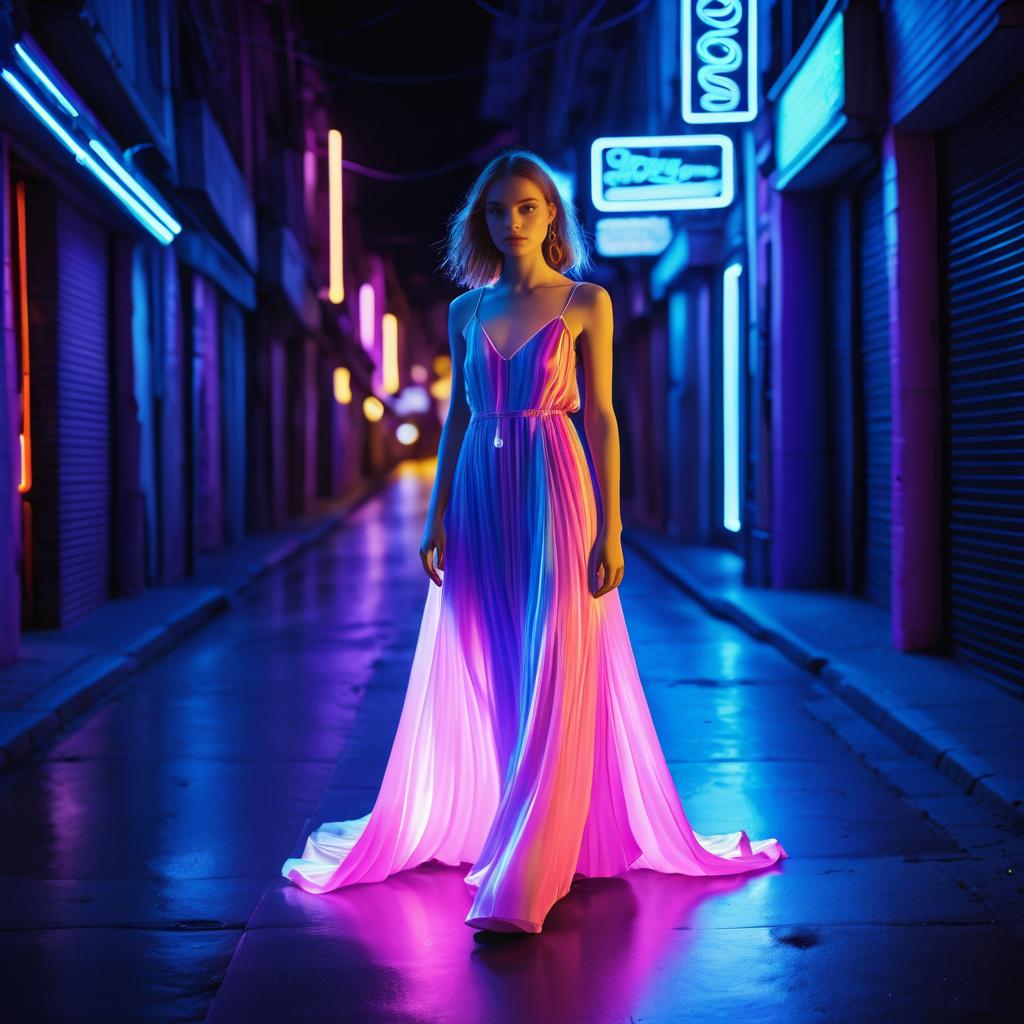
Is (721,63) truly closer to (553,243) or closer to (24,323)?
(24,323)

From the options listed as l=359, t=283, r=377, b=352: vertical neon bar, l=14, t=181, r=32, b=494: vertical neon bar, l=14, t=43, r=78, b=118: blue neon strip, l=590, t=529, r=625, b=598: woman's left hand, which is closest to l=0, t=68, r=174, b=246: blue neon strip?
l=14, t=43, r=78, b=118: blue neon strip

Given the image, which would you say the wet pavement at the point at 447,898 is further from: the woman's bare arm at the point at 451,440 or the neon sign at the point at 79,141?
the neon sign at the point at 79,141

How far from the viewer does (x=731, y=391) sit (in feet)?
56.3

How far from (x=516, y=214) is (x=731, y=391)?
43.2 ft

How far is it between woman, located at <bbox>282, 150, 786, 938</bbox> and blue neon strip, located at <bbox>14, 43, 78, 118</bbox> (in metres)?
4.69

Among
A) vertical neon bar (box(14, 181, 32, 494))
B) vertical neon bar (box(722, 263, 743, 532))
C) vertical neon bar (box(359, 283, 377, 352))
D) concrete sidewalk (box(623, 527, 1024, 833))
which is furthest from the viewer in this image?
vertical neon bar (box(359, 283, 377, 352))

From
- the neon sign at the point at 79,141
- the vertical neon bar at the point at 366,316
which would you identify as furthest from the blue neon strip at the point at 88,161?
the vertical neon bar at the point at 366,316

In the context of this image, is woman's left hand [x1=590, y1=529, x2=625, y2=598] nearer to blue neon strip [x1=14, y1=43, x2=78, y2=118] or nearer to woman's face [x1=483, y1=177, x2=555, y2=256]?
woman's face [x1=483, y1=177, x2=555, y2=256]

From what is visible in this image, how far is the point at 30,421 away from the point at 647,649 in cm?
494

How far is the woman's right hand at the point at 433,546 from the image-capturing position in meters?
4.44

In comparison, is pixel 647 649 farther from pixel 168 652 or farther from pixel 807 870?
pixel 807 870

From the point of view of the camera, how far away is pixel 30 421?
34.3ft

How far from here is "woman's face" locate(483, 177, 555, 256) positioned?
426cm

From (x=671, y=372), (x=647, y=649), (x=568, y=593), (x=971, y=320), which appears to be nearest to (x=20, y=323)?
(x=647, y=649)
